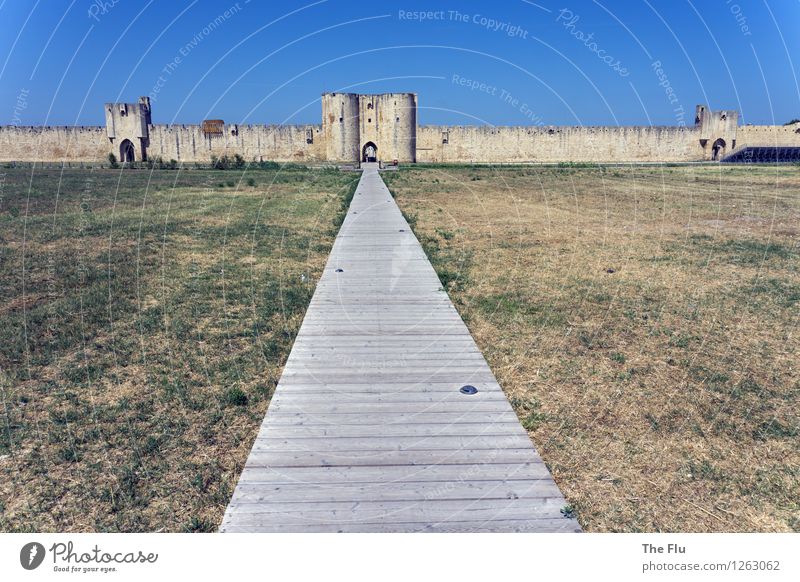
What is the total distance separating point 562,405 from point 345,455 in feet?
7.47

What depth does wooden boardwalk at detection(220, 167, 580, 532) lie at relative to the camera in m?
3.24

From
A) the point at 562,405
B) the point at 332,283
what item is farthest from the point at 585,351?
the point at 332,283

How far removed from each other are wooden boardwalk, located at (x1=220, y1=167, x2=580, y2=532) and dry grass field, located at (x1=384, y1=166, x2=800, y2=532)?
1.59ft

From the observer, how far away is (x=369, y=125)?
2019 inches

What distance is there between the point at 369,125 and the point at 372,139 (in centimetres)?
119

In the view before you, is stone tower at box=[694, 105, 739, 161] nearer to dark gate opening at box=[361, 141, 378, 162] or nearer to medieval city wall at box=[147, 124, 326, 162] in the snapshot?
dark gate opening at box=[361, 141, 378, 162]

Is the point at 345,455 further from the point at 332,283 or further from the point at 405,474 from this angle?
the point at 332,283

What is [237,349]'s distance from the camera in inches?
258

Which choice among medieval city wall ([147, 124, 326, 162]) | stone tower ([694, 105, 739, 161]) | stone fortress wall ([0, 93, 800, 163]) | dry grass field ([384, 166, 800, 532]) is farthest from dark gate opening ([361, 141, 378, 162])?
dry grass field ([384, 166, 800, 532])

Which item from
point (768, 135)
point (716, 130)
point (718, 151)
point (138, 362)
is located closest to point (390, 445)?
point (138, 362)

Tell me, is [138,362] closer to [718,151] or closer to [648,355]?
[648,355]

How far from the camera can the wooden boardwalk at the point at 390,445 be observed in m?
3.24
